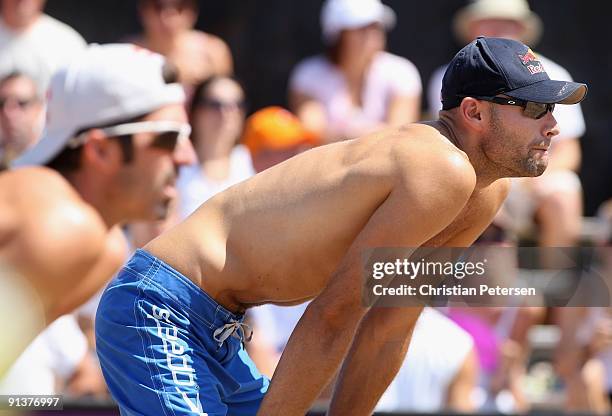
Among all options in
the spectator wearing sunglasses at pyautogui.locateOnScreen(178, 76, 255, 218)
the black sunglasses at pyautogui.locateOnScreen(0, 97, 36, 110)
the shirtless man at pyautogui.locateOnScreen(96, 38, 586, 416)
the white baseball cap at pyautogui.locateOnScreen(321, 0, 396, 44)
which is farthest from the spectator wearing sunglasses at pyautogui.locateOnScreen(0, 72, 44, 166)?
the shirtless man at pyautogui.locateOnScreen(96, 38, 586, 416)

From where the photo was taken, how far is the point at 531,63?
3383 millimetres

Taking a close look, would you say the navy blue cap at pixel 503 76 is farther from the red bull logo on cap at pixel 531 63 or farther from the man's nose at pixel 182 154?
the man's nose at pixel 182 154

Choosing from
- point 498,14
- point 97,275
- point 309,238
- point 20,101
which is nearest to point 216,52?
point 20,101

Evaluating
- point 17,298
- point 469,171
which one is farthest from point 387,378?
point 17,298

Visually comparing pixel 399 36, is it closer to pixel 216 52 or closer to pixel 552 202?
pixel 216 52

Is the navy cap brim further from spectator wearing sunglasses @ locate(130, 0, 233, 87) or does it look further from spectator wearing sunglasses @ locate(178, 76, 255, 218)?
spectator wearing sunglasses @ locate(130, 0, 233, 87)

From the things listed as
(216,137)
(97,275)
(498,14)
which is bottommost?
(216,137)

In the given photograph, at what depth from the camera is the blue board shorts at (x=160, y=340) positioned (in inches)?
130

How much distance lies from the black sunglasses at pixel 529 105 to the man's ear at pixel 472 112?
2 cm

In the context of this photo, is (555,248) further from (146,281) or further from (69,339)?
(146,281)

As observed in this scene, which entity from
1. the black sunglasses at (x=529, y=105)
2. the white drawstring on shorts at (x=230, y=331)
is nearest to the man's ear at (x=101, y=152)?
the white drawstring on shorts at (x=230, y=331)

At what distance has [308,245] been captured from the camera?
3.31 metres

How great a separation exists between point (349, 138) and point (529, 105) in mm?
3162

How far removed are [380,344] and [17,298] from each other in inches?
47.0
